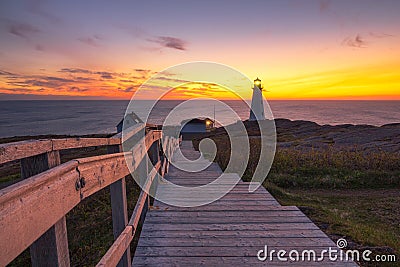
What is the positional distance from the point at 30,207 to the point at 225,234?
9.91 feet

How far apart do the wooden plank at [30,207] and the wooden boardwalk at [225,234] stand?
80.8 inches

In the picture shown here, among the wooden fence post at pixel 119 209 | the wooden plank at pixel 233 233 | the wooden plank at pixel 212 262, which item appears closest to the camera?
the wooden fence post at pixel 119 209

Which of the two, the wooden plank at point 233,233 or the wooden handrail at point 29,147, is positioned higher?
the wooden handrail at point 29,147

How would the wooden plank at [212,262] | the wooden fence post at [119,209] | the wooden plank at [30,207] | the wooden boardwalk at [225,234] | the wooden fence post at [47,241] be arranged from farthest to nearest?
the wooden boardwalk at [225,234]
the wooden plank at [212,262]
the wooden fence post at [119,209]
the wooden fence post at [47,241]
the wooden plank at [30,207]

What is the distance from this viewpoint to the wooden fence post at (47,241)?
126cm

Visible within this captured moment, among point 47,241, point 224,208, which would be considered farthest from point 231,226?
point 47,241

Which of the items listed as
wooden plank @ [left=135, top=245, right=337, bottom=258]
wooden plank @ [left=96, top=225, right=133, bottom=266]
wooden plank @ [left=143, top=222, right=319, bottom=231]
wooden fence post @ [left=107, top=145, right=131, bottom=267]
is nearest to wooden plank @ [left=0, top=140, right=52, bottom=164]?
wooden plank @ [left=96, top=225, right=133, bottom=266]

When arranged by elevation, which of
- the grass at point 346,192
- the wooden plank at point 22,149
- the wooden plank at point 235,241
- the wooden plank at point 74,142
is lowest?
the grass at point 346,192

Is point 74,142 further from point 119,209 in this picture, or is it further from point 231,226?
point 231,226

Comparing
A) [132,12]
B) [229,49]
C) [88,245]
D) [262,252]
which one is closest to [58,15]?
[132,12]

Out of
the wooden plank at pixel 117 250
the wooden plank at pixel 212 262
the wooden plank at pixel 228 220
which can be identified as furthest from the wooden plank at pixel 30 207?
the wooden plank at pixel 228 220

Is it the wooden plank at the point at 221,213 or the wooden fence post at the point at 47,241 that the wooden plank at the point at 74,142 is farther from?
the wooden plank at the point at 221,213

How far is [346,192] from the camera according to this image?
28.2 feet

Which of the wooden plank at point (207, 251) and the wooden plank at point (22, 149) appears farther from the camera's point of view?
the wooden plank at point (207, 251)
